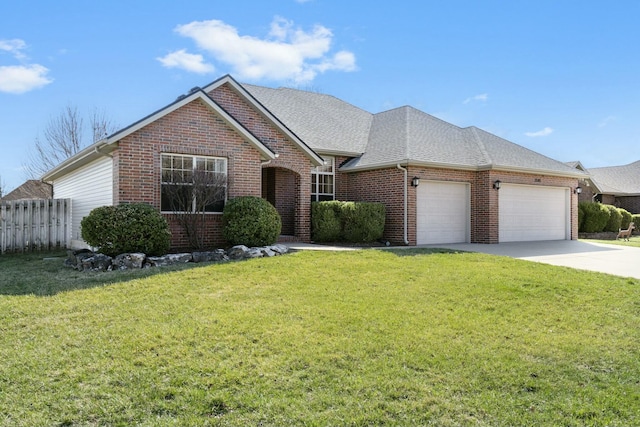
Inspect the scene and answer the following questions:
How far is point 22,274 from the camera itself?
9789 millimetres

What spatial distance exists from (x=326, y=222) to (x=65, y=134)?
2440 centimetres

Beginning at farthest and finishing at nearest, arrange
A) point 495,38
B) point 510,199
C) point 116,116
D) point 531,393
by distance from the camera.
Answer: point 116,116 → point 510,199 → point 495,38 → point 531,393

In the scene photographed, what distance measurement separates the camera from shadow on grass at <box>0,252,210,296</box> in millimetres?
8062

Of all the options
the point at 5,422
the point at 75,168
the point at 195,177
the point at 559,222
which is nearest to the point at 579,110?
the point at 559,222

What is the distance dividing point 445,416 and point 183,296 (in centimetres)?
493

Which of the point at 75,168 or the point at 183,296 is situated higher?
the point at 75,168

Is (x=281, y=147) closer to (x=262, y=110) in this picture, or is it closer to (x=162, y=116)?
Result: (x=262, y=110)

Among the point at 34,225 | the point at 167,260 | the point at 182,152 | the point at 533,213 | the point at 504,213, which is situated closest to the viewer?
the point at 167,260

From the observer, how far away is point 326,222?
49.5 feet

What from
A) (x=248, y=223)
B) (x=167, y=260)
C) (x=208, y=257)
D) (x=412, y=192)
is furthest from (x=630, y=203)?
(x=167, y=260)

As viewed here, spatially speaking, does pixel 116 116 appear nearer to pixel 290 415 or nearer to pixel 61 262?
pixel 61 262

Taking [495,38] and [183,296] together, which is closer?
[183,296]

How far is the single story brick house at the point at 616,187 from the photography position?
29875 mm

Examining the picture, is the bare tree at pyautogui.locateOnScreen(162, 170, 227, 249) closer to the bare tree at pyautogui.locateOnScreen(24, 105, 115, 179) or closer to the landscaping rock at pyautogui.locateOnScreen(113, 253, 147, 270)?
the landscaping rock at pyautogui.locateOnScreen(113, 253, 147, 270)
